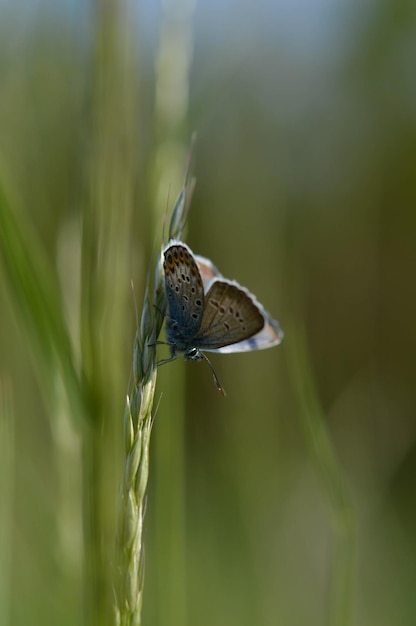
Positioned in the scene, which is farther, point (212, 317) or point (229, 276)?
point (229, 276)

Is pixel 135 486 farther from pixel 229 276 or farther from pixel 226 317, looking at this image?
pixel 229 276

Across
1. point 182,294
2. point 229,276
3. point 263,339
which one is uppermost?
point 182,294

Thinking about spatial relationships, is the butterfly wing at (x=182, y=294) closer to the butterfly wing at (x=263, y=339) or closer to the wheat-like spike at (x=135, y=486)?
the butterfly wing at (x=263, y=339)

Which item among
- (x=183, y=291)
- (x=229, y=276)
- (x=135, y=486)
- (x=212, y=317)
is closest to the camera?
(x=135, y=486)

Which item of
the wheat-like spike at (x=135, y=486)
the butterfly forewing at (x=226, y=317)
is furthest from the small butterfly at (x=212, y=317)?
the wheat-like spike at (x=135, y=486)

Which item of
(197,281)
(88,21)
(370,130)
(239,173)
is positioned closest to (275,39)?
(239,173)

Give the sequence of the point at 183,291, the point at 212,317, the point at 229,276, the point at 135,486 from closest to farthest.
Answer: the point at 135,486, the point at 183,291, the point at 212,317, the point at 229,276

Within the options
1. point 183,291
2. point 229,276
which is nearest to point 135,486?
point 183,291
